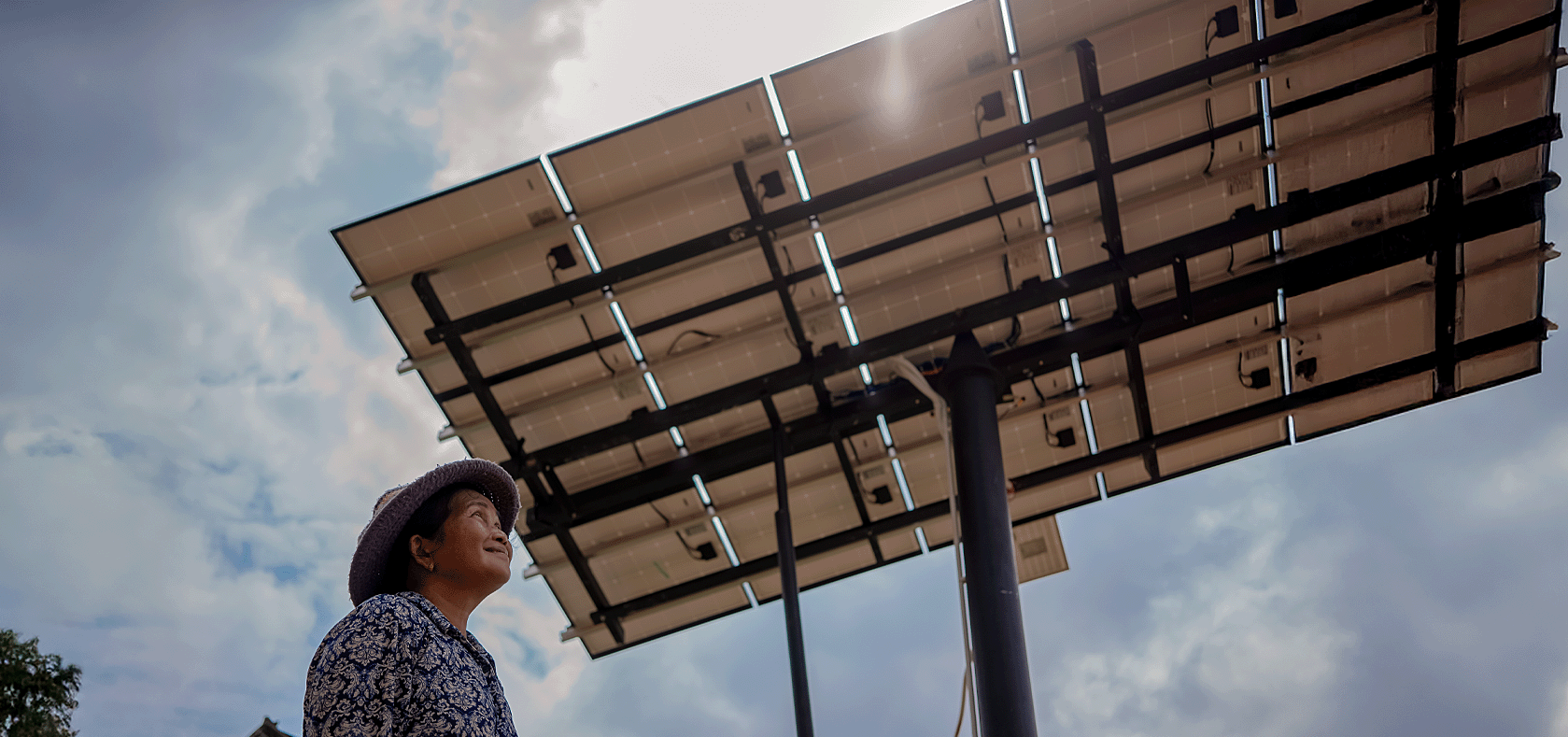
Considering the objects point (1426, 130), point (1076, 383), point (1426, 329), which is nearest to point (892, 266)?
point (1076, 383)

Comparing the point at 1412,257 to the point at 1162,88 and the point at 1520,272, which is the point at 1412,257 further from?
the point at 1162,88

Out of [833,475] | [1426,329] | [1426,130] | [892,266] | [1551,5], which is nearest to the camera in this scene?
[1551,5]

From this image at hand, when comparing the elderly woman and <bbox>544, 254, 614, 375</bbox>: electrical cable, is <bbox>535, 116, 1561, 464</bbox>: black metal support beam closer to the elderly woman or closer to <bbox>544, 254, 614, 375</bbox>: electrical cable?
<bbox>544, 254, 614, 375</bbox>: electrical cable

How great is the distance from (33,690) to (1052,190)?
51.9 ft

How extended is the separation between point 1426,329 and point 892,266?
556 cm

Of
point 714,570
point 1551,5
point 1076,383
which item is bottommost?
point 714,570

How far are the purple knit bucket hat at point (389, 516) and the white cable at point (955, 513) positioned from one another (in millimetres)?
5539

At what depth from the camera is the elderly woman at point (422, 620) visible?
2104 millimetres

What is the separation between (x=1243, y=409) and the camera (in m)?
11.2

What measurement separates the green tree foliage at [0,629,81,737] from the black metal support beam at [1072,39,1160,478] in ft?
50.7

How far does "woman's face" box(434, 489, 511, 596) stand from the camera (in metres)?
2.68

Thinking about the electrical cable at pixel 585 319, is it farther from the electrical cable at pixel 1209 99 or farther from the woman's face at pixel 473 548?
the woman's face at pixel 473 548

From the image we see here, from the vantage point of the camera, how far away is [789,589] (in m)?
10.0

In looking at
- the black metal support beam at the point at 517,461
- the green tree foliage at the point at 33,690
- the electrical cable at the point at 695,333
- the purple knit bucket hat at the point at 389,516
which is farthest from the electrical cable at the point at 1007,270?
the green tree foliage at the point at 33,690
